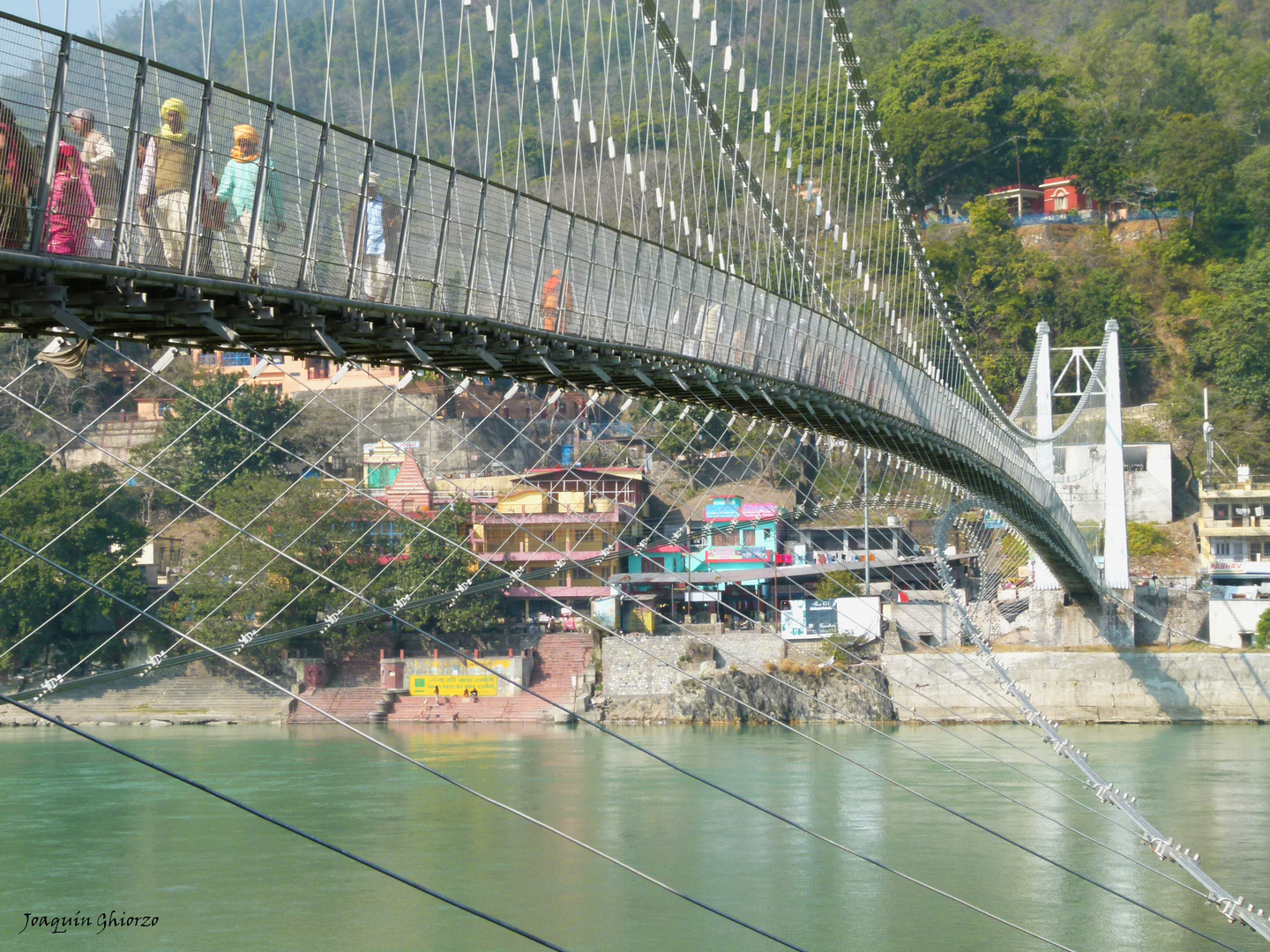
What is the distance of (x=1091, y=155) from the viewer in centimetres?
4191

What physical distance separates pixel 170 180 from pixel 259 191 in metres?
0.42

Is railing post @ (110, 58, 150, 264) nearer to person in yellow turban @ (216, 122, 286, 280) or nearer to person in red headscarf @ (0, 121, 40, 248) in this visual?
person in red headscarf @ (0, 121, 40, 248)

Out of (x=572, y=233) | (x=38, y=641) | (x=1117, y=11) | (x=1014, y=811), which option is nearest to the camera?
(x=572, y=233)

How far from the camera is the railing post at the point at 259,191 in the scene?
6.00 metres

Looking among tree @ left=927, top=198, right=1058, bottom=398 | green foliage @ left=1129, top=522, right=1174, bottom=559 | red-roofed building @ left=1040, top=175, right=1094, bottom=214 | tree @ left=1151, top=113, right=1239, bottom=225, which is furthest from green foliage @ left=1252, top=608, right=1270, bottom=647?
red-roofed building @ left=1040, top=175, right=1094, bottom=214

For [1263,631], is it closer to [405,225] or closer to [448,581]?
[448,581]

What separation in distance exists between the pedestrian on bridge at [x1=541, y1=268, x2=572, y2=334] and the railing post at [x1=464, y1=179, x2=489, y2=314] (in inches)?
37.1

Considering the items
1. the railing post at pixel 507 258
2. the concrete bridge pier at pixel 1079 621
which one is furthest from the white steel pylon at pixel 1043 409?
the railing post at pixel 507 258

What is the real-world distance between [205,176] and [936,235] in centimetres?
3460

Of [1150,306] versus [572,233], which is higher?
[1150,306]

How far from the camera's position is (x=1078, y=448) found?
95.2 feet

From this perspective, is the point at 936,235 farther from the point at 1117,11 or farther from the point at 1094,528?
the point at 1117,11

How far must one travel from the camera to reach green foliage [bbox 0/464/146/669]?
918 inches

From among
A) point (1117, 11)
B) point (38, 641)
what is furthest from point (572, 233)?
point (1117, 11)
